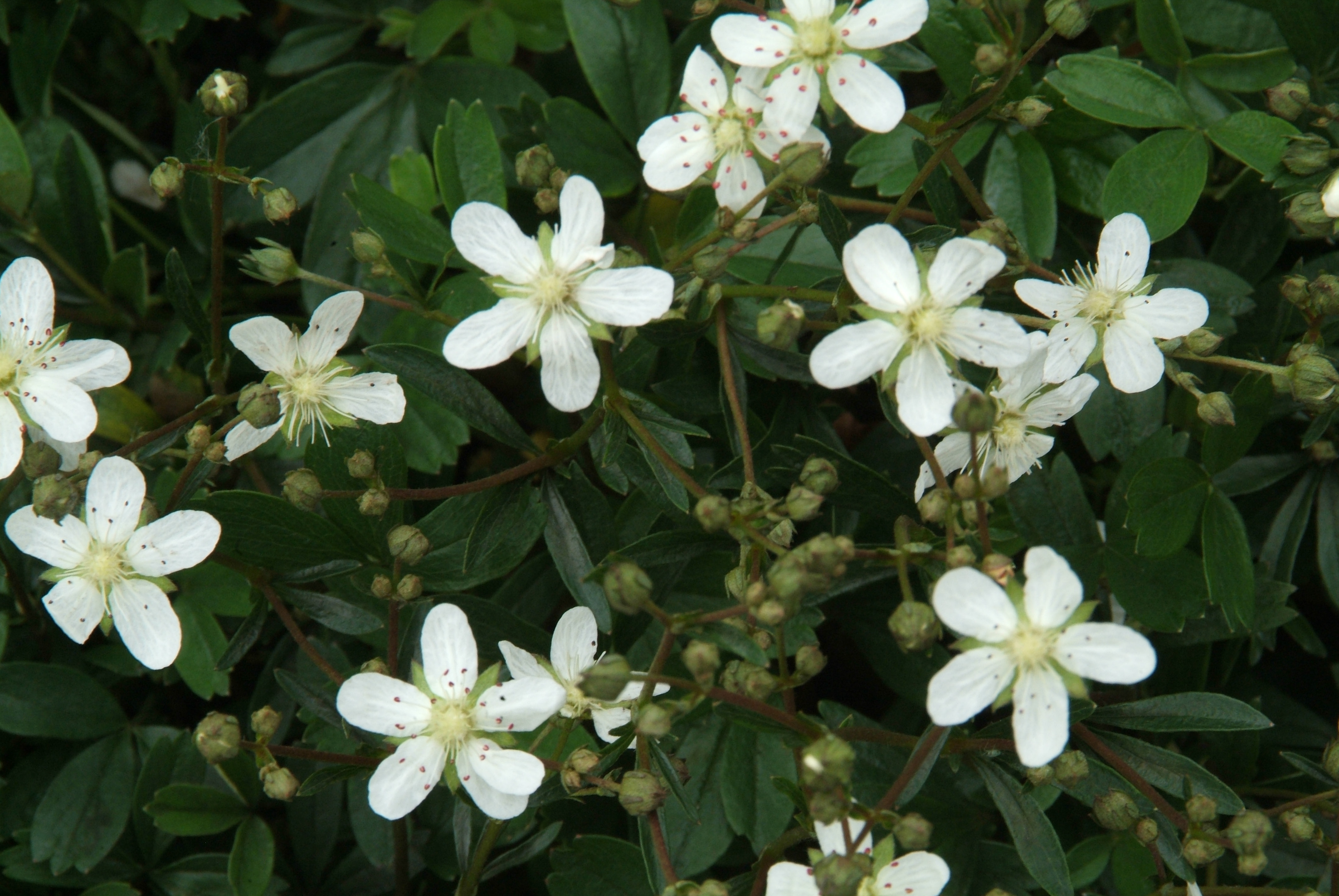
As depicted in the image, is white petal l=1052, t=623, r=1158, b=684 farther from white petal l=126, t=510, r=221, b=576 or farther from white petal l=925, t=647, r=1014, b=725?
white petal l=126, t=510, r=221, b=576

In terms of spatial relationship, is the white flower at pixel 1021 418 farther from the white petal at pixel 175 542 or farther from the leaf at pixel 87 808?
the leaf at pixel 87 808

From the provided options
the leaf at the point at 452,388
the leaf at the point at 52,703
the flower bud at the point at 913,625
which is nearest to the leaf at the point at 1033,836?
the flower bud at the point at 913,625

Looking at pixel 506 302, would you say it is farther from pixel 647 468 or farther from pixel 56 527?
pixel 56 527

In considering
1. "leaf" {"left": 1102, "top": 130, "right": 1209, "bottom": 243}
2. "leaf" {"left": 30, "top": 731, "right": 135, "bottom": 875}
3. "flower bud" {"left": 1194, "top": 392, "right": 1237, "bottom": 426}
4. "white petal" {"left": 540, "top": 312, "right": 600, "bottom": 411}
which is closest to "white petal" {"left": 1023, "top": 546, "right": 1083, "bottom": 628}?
"flower bud" {"left": 1194, "top": 392, "right": 1237, "bottom": 426}

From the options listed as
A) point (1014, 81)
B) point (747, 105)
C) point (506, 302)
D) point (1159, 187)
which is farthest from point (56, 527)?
point (1159, 187)

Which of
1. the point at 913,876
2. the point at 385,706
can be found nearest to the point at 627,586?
the point at 385,706

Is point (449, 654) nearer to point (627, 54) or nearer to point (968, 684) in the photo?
point (968, 684)
